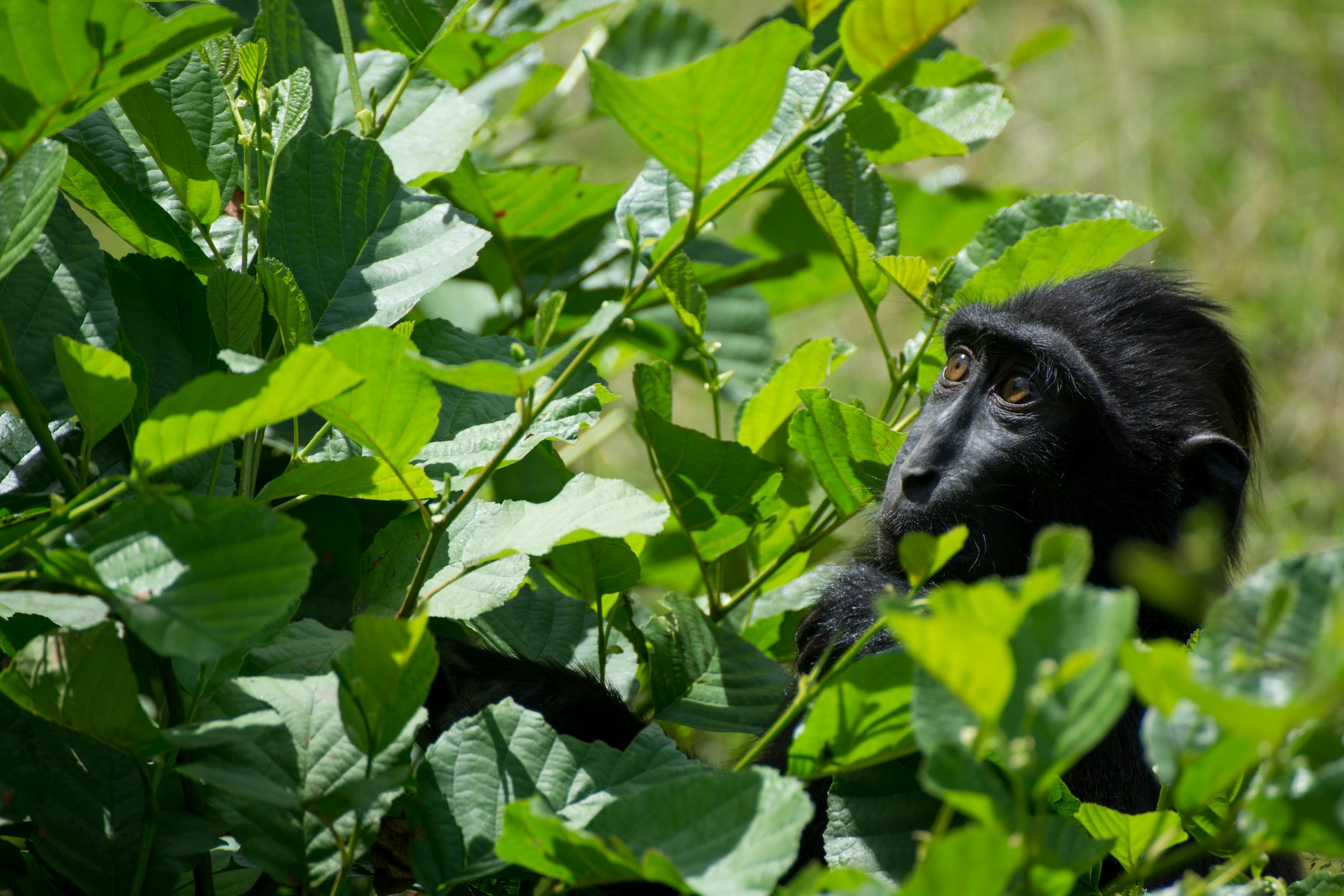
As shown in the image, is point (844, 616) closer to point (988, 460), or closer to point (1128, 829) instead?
point (988, 460)

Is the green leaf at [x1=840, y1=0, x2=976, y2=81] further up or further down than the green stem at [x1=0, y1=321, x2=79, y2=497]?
further up

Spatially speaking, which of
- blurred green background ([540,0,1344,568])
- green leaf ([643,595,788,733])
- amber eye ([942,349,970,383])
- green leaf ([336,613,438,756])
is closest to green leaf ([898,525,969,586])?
green leaf ([336,613,438,756])

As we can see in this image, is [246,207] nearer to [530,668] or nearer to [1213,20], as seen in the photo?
[530,668]

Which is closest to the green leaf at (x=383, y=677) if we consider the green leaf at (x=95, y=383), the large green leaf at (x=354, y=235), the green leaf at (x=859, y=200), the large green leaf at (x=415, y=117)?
the green leaf at (x=95, y=383)

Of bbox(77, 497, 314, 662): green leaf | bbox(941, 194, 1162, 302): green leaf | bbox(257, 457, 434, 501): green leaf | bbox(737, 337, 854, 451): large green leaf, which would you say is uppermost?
bbox(77, 497, 314, 662): green leaf

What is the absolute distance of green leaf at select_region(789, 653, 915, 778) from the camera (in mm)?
956

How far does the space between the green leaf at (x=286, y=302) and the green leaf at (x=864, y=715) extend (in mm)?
595

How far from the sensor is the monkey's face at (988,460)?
6.79 feet

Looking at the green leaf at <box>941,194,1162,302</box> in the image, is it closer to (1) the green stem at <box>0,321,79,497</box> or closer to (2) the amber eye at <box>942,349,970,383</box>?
(2) the amber eye at <box>942,349,970,383</box>

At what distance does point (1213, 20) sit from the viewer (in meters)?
8.27

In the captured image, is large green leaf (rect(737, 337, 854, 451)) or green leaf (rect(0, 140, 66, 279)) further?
large green leaf (rect(737, 337, 854, 451))

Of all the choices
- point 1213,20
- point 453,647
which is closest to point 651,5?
point 453,647

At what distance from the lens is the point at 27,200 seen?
981mm

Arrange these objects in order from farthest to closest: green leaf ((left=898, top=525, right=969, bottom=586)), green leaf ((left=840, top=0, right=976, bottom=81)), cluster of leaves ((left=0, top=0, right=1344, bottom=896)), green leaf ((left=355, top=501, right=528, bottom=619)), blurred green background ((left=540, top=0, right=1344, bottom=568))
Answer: blurred green background ((left=540, top=0, right=1344, bottom=568))
green leaf ((left=355, top=501, right=528, bottom=619))
green leaf ((left=840, top=0, right=976, bottom=81))
green leaf ((left=898, top=525, right=969, bottom=586))
cluster of leaves ((left=0, top=0, right=1344, bottom=896))
